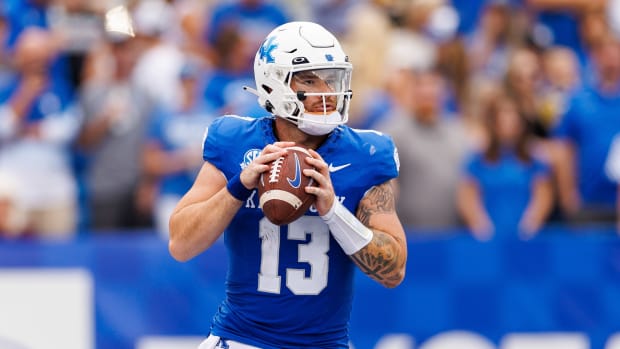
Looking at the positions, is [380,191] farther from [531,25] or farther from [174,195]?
[531,25]

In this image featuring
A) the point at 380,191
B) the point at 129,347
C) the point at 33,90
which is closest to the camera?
the point at 380,191

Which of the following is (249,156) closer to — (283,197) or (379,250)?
(283,197)

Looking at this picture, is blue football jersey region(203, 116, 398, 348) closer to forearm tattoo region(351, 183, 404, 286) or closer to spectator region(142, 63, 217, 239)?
forearm tattoo region(351, 183, 404, 286)

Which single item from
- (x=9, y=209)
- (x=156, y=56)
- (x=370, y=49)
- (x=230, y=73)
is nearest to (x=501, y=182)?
(x=370, y=49)

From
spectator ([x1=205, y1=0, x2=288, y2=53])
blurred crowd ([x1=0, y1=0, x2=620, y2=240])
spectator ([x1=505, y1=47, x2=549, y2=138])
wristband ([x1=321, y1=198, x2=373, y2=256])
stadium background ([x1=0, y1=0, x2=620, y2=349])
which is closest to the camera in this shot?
wristband ([x1=321, y1=198, x2=373, y2=256])

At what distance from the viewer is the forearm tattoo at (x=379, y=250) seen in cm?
428

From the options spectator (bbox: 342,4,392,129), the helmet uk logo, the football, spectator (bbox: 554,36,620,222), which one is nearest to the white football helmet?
the helmet uk logo

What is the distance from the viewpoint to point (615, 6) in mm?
10633

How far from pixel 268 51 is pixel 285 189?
0.70 m

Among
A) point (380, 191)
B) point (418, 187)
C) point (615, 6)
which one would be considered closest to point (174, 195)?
point (418, 187)

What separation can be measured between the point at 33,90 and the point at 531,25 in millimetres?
4716

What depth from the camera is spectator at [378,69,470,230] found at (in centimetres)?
819

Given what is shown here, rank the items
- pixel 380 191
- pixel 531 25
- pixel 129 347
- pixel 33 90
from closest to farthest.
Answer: pixel 380 191
pixel 129 347
pixel 33 90
pixel 531 25

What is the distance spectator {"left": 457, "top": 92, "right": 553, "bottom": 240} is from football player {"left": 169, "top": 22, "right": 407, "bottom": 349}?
3744mm
